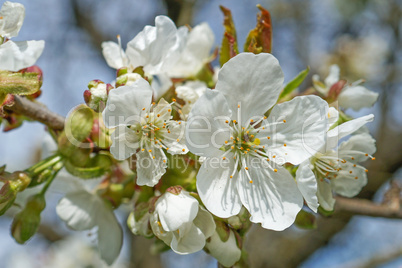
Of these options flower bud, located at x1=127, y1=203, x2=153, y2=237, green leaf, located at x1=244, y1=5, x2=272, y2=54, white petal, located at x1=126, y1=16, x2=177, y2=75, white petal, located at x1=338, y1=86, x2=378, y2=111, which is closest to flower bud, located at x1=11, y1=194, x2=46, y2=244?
flower bud, located at x1=127, y1=203, x2=153, y2=237

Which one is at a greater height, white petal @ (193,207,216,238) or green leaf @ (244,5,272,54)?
green leaf @ (244,5,272,54)

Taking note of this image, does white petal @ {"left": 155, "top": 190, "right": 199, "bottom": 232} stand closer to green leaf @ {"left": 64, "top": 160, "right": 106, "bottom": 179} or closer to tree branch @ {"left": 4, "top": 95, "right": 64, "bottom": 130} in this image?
green leaf @ {"left": 64, "top": 160, "right": 106, "bottom": 179}

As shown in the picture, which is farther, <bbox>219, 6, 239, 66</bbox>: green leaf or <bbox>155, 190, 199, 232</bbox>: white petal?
<bbox>219, 6, 239, 66</bbox>: green leaf

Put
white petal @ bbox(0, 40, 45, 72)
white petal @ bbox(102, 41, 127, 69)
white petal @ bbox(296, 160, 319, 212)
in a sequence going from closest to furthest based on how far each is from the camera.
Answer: white petal @ bbox(296, 160, 319, 212) → white petal @ bbox(0, 40, 45, 72) → white petal @ bbox(102, 41, 127, 69)

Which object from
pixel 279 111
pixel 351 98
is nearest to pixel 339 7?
pixel 351 98

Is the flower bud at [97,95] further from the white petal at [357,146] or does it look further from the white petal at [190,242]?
the white petal at [357,146]

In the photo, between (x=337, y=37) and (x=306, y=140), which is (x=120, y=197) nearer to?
(x=306, y=140)

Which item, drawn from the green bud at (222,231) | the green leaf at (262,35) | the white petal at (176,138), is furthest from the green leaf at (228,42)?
the green bud at (222,231)
